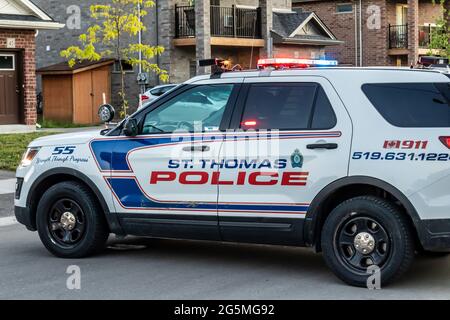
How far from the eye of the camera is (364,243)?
22.3ft

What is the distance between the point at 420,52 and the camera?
1742 inches

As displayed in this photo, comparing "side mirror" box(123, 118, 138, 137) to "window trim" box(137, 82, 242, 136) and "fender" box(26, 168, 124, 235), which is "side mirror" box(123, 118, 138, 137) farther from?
"fender" box(26, 168, 124, 235)

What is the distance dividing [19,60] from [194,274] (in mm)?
20887

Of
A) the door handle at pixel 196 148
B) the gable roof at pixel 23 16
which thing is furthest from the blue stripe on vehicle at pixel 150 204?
the gable roof at pixel 23 16

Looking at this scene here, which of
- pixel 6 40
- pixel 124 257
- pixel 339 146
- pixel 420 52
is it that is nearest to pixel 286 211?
pixel 339 146

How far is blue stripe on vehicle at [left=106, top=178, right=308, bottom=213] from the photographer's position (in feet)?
23.4

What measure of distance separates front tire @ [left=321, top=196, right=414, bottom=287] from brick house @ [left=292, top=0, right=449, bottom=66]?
36.7 m

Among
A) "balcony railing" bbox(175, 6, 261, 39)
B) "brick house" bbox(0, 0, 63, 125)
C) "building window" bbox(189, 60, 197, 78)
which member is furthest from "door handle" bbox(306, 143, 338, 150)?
"building window" bbox(189, 60, 197, 78)

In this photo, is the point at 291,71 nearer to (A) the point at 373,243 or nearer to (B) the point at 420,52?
(A) the point at 373,243

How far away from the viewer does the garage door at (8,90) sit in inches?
1050

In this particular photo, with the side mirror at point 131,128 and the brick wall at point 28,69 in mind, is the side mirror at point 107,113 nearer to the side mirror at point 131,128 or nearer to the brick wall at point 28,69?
the side mirror at point 131,128

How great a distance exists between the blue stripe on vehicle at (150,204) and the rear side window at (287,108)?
27.5 inches

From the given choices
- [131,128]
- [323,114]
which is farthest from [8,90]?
[323,114]

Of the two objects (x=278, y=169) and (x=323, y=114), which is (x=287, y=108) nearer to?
(x=323, y=114)
